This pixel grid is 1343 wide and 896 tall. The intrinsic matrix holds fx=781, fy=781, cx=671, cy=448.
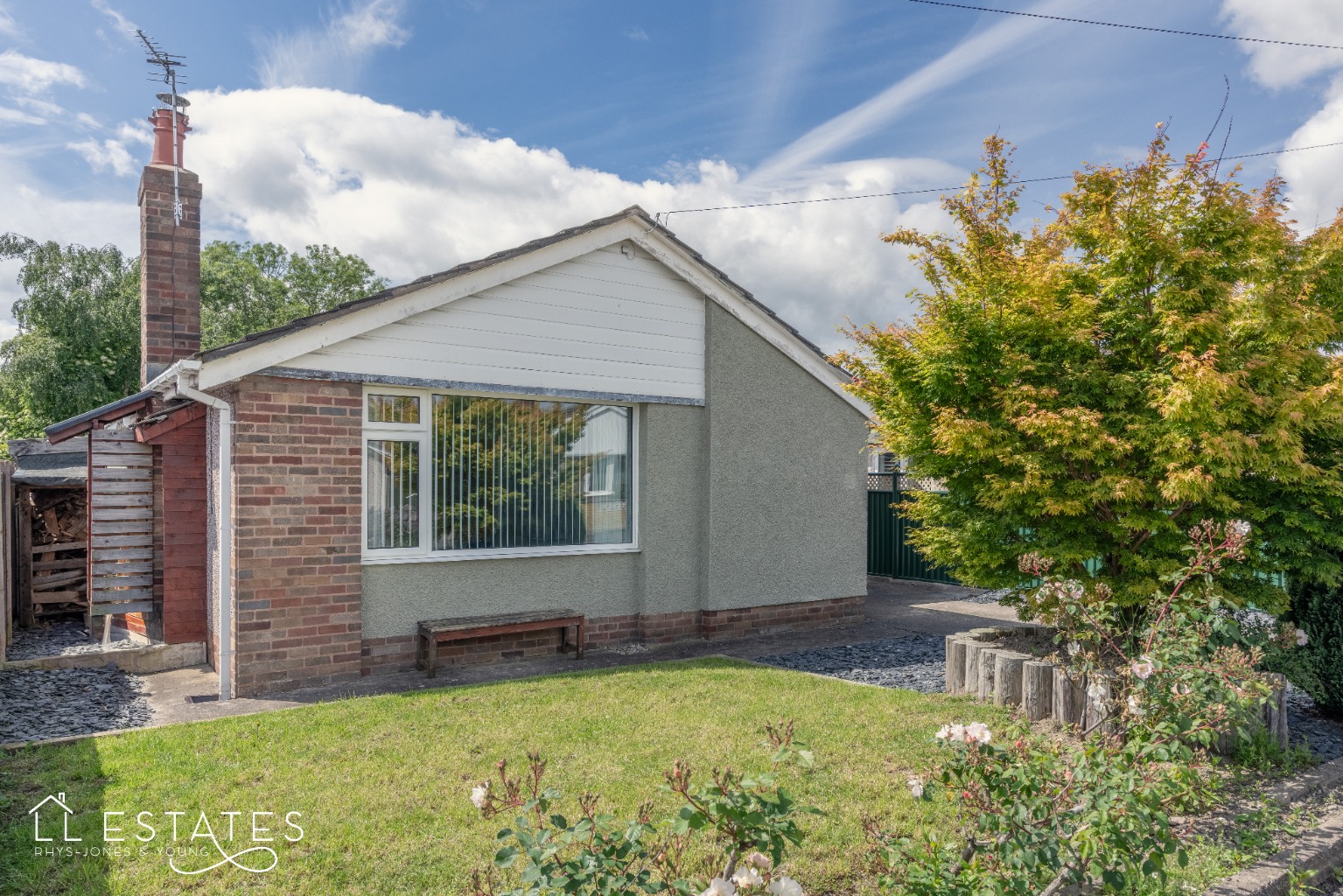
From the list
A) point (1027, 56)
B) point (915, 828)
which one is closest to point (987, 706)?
point (915, 828)

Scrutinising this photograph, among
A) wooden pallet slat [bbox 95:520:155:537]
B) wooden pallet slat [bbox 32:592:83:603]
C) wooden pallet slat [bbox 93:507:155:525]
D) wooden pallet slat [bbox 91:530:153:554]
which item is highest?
wooden pallet slat [bbox 93:507:155:525]

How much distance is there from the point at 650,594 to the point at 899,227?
4.63m

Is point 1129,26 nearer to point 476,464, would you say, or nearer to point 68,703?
point 476,464

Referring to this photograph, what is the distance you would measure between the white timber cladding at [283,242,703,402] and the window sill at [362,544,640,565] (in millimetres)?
1657

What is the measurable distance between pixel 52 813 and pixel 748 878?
13.7 feet

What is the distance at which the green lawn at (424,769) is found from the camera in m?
3.46

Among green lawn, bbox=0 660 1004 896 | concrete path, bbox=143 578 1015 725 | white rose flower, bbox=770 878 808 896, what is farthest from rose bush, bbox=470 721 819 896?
concrete path, bbox=143 578 1015 725

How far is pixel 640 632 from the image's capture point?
8773 millimetres

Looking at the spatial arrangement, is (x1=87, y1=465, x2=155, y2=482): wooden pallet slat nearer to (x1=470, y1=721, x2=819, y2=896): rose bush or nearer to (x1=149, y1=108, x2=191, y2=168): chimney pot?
(x1=149, y1=108, x2=191, y2=168): chimney pot

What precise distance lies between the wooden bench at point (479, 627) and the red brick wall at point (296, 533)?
1.95ft

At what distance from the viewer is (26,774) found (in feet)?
15.2

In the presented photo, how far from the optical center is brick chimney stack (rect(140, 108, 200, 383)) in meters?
8.74

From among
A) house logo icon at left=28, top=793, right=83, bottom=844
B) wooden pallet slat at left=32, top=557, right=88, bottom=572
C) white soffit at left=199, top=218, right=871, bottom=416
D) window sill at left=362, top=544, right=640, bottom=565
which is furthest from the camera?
wooden pallet slat at left=32, top=557, right=88, bottom=572

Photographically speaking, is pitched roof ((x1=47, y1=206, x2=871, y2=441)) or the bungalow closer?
pitched roof ((x1=47, y1=206, x2=871, y2=441))
